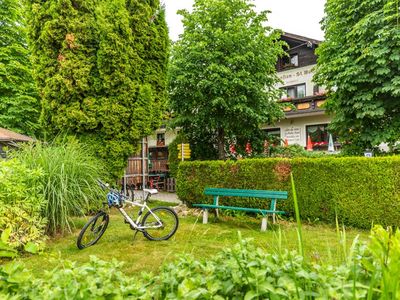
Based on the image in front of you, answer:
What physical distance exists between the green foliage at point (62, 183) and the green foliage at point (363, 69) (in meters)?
6.69

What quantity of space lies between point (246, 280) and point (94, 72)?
9.27 meters

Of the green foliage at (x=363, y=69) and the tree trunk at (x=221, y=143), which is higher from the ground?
the green foliage at (x=363, y=69)

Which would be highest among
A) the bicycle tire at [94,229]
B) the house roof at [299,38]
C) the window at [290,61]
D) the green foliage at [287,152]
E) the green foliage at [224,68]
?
the house roof at [299,38]

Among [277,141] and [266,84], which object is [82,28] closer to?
[266,84]

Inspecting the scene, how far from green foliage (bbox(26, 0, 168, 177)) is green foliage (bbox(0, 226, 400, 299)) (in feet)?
27.4

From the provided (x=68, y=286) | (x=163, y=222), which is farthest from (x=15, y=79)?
(x=68, y=286)

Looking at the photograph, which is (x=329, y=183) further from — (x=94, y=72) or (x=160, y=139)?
(x=160, y=139)

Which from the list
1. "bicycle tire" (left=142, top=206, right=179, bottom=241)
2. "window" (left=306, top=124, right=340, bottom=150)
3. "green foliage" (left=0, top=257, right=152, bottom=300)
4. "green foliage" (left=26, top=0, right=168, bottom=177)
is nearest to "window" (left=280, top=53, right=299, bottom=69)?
"window" (left=306, top=124, right=340, bottom=150)

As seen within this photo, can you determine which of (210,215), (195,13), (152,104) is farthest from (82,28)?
(210,215)

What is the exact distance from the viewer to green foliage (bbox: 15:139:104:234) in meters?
5.53

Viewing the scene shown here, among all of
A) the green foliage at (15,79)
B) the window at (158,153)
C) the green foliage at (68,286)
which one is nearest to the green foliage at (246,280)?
the green foliage at (68,286)

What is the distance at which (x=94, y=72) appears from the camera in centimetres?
950

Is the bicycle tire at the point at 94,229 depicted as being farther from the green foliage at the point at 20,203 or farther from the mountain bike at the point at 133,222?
the green foliage at the point at 20,203

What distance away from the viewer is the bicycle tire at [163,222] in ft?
19.6
